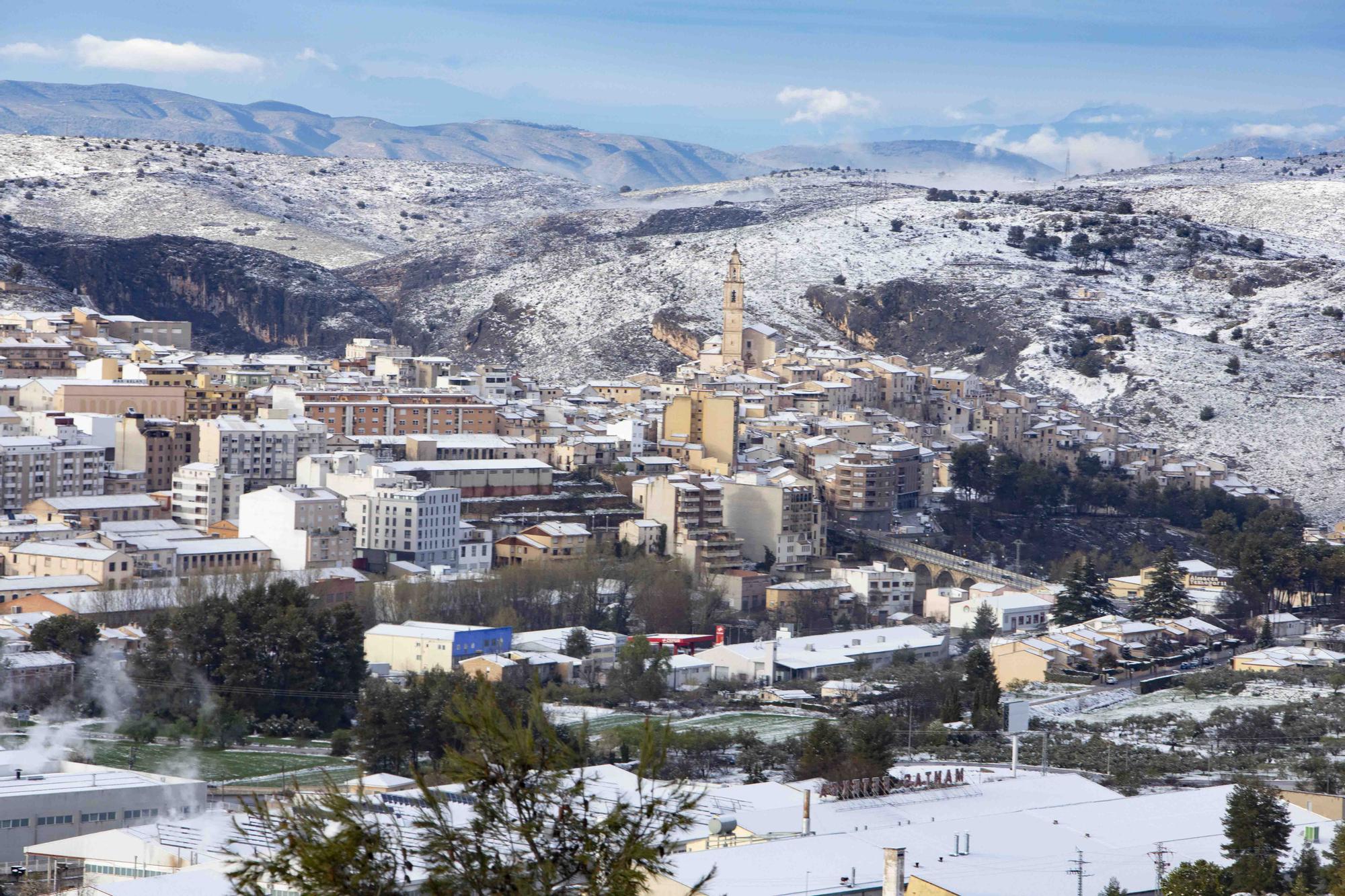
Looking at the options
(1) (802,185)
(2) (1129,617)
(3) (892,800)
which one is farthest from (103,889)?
(1) (802,185)

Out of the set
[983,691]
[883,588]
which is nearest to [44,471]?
[883,588]

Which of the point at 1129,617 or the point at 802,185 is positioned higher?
the point at 802,185

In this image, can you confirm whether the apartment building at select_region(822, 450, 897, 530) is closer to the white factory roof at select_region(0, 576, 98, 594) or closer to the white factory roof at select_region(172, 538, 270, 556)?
the white factory roof at select_region(172, 538, 270, 556)

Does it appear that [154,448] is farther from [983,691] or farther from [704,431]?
[983,691]

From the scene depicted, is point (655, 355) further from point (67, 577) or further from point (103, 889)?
point (103, 889)

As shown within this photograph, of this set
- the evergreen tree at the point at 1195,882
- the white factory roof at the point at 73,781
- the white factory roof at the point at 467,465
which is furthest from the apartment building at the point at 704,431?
the evergreen tree at the point at 1195,882

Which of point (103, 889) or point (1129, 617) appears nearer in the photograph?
point (103, 889)
